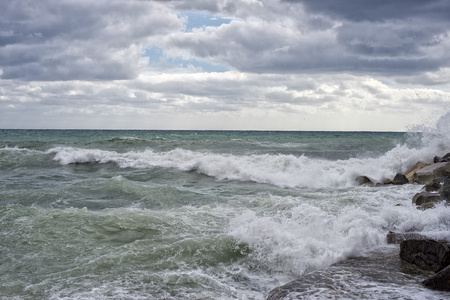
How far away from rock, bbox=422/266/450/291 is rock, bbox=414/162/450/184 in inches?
350

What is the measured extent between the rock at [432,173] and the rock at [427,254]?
7.95 meters

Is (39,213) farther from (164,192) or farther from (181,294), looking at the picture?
(181,294)

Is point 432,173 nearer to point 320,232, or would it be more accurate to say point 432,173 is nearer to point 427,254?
point 320,232

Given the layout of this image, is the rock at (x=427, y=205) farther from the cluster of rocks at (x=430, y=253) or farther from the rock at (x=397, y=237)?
the rock at (x=397, y=237)

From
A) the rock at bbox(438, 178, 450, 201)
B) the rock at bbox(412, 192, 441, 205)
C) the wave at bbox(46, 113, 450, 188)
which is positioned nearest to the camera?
the rock at bbox(438, 178, 450, 201)

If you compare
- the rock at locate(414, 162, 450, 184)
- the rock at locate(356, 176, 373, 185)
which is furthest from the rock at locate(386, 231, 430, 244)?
the rock at locate(356, 176, 373, 185)

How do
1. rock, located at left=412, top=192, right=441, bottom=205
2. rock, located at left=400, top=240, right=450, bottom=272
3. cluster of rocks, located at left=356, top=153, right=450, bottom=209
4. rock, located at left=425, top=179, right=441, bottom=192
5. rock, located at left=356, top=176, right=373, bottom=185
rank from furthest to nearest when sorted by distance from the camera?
1. rock, located at left=356, top=176, right=373, bottom=185
2. rock, located at left=425, top=179, right=441, bottom=192
3. rock, located at left=412, top=192, right=441, bottom=205
4. cluster of rocks, located at left=356, top=153, right=450, bottom=209
5. rock, located at left=400, top=240, right=450, bottom=272

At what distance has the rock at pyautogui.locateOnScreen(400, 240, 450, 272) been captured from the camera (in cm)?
509

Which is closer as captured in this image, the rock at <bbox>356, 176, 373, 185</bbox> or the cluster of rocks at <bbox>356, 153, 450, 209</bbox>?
the cluster of rocks at <bbox>356, 153, 450, 209</bbox>

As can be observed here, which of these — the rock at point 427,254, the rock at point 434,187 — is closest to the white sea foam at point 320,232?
the rock at point 427,254

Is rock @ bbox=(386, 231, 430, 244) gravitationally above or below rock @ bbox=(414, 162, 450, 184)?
below

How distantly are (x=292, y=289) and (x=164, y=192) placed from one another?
8156 mm

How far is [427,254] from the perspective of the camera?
5.29m

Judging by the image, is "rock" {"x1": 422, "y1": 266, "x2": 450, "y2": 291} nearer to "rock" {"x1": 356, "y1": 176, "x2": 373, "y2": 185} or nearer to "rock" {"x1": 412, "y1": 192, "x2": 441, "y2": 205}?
"rock" {"x1": 412, "y1": 192, "x2": 441, "y2": 205}
